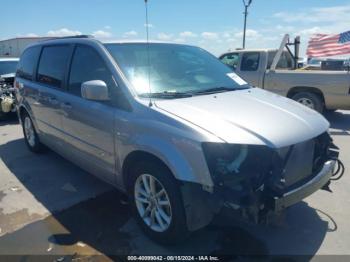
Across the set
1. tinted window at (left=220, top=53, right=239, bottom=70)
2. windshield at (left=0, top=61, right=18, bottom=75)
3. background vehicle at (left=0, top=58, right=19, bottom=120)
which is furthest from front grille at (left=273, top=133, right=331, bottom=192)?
windshield at (left=0, top=61, right=18, bottom=75)

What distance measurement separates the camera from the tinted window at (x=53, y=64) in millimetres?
4390


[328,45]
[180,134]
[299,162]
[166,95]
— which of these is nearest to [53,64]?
[166,95]

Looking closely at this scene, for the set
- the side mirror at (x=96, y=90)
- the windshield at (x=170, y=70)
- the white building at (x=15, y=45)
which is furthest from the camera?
the white building at (x=15, y=45)

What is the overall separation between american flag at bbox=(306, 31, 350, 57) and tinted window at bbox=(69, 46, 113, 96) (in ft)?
30.5

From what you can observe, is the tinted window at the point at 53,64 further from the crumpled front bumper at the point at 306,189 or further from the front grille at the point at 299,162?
the crumpled front bumper at the point at 306,189

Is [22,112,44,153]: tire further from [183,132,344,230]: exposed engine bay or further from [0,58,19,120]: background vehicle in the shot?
[183,132,344,230]: exposed engine bay

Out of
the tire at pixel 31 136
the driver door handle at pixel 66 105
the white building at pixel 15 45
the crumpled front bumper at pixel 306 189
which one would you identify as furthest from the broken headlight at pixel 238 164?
the white building at pixel 15 45

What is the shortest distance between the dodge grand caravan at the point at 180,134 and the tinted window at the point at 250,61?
4856 millimetres

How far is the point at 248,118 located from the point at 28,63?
4278mm

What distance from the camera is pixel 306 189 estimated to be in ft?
9.59

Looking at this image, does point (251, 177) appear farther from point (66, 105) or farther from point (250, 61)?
point (250, 61)

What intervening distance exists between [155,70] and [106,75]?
52 cm

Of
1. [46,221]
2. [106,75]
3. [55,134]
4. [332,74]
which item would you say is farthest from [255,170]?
[332,74]

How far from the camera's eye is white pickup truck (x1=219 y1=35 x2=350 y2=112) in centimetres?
791
